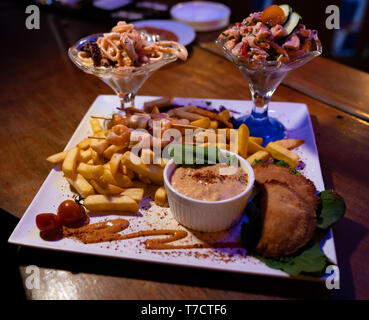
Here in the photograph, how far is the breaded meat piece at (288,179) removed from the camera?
201cm

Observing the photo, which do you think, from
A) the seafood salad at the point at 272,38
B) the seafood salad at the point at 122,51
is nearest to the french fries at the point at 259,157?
the seafood salad at the point at 272,38

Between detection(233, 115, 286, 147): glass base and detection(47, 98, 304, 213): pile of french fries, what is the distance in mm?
299

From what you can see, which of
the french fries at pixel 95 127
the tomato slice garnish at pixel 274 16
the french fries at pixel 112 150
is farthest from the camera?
the french fries at pixel 95 127

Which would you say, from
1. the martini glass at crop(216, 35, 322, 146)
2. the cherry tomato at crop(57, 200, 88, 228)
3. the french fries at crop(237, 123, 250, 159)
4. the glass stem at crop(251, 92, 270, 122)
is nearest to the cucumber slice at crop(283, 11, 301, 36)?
the martini glass at crop(216, 35, 322, 146)

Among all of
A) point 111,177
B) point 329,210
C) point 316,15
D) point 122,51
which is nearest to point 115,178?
point 111,177

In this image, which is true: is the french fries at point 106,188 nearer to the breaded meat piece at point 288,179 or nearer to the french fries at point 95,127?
the french fries at point 95,127

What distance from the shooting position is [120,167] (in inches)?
90.6

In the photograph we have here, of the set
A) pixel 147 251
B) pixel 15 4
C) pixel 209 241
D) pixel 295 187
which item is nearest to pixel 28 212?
pixel 147 251

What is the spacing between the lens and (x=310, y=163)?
254 centimetres

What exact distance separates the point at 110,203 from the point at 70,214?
A: 263 millimetres

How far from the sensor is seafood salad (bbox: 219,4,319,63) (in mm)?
2365

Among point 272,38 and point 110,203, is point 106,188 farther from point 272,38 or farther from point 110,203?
point 272,38

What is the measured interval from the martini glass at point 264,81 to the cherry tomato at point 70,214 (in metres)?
1.55
